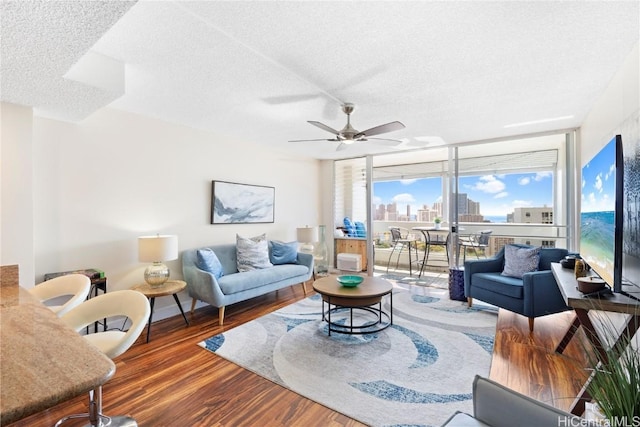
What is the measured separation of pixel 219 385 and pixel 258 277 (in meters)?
1.67

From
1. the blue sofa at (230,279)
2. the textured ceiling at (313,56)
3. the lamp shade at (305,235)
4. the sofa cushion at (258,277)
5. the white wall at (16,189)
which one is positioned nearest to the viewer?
the textured ceiling at (313,56)

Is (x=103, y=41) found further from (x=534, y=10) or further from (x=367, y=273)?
(x=367, y=273)

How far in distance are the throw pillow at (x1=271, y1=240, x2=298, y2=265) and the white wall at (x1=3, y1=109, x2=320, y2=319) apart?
59 centimetres

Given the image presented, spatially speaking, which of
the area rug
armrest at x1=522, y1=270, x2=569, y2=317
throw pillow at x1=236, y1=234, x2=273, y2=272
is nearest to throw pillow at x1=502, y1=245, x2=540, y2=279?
armrest at x1=522, y1=270, x2=569, y2=317

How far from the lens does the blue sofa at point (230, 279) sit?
339 centimetres

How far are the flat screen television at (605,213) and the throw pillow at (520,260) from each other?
→ 24.6 inches

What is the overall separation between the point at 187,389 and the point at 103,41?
8.32 feet

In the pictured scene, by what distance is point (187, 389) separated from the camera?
85.5 inches

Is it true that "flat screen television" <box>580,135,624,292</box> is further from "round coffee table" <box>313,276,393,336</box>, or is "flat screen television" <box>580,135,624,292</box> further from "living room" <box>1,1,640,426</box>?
"round coffee table" <box>313,276,393,336</box>

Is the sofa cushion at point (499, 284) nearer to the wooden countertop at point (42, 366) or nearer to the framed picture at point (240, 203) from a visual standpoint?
the framed picture at point (240, 203)

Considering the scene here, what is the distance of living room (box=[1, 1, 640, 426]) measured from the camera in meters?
2.33

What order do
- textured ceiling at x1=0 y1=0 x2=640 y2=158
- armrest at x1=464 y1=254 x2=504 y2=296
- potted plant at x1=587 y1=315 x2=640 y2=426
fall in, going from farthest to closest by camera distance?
armrest at x1=464 y1=254 x2=504 y2=296 → textured ceiling at x1=0 y1=0 x2=640 y2=158 → potted plant at x1=587 y1=315 x2=640 y2=426

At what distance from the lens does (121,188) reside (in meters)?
3.34

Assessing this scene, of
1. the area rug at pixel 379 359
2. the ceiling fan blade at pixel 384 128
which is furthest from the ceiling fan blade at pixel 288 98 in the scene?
the area rug at pixel 379 359
